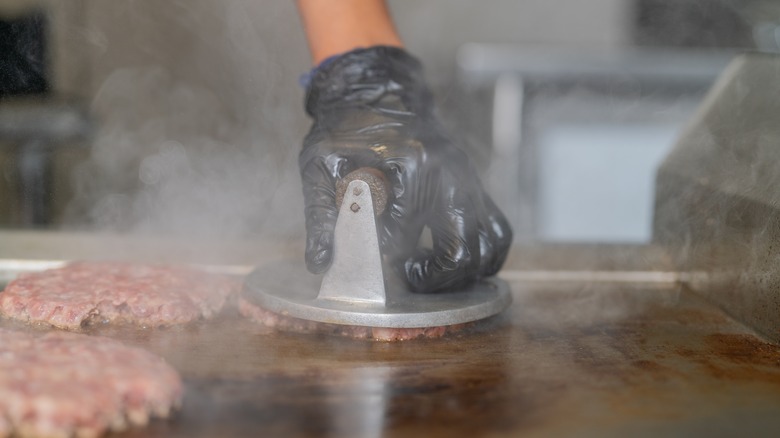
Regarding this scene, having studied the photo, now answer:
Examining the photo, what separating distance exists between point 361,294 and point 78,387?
583mm

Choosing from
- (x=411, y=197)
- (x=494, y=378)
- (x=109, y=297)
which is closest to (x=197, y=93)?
(x=109, y=297)

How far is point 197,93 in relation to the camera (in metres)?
4.83

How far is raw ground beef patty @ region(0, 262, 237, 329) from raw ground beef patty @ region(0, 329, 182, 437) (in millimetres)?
235

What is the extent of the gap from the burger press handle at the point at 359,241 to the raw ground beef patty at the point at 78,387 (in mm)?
409

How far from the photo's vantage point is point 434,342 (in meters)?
1.55

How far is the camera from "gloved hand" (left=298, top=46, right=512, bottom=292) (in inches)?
63.3

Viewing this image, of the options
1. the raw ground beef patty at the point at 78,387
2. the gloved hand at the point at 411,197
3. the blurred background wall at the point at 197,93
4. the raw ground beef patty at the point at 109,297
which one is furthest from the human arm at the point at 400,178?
the blurred background wall at the point at 197,93

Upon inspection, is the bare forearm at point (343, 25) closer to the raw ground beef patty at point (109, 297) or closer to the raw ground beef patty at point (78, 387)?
the raw ground beef patty at point (109, 297)

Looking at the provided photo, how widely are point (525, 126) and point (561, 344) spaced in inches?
128

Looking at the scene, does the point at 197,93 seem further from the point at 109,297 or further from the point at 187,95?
A: the point at 109,297

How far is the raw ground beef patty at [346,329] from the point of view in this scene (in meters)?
A: 1.55

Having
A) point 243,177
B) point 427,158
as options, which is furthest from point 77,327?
point 243,177

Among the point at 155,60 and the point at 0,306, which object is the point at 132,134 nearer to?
the point at 155,60

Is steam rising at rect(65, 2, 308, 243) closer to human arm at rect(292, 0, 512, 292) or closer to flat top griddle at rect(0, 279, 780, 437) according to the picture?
human arm at rect(292, 0, 512, 292)
